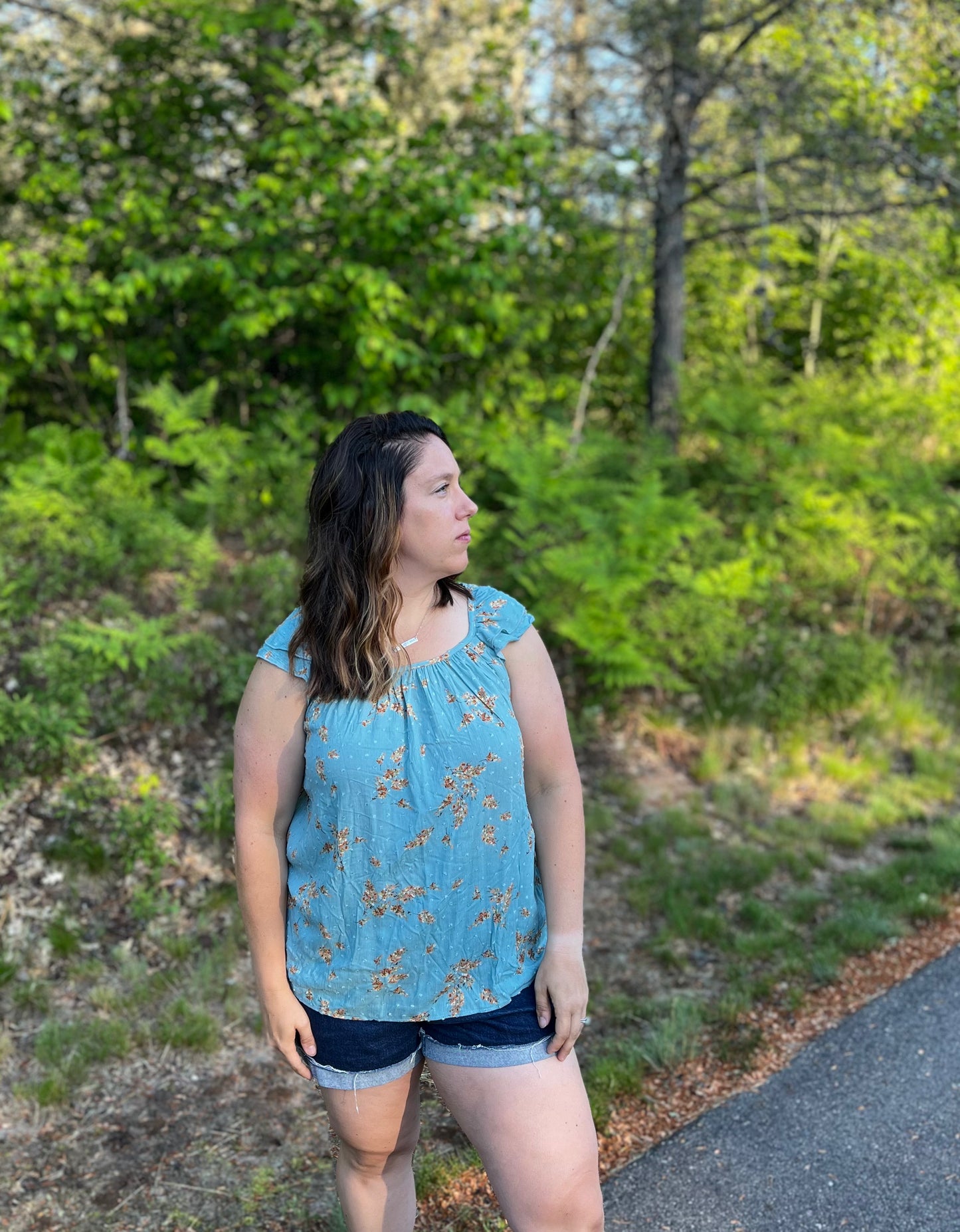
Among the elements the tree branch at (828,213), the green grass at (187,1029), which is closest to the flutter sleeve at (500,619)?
the green grass at (187,1029)

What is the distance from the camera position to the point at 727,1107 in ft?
10.4

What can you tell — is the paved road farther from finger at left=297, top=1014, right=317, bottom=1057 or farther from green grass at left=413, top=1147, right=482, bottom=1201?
finger at left=297, top=1014, right=317, bottom=1057

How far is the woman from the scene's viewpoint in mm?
1974

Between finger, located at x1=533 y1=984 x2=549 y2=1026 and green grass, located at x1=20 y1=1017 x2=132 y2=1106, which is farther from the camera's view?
green grass, located at x1=20 y1=1017 x2=132 y2=1106

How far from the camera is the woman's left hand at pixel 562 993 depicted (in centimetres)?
200

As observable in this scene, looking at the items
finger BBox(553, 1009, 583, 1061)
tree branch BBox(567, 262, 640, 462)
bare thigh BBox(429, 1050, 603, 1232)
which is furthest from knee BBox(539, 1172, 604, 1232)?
tree branch BBox(567, 262, 640, 462)

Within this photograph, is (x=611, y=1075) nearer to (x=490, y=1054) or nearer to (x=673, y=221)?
(x=490, y=1054)

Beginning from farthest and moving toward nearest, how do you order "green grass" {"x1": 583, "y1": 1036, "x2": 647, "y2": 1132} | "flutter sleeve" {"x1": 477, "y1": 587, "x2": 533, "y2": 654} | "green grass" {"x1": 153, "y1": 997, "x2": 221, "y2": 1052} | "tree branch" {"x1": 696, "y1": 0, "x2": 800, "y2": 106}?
"tree branch" {"x1": 696, "y1": 0, "x2": 800, "y2": 106} → "green grass" {"x1": 153, "y1": 997, "x2": 221, "y2": 1052} → "green grass" {"x1": 583, "y1": 1036, "x2": 647, "y2": 1132} → "flutter sleeve" {"x1": 477, "y1": 587, "x2": 533, "y2": 654}

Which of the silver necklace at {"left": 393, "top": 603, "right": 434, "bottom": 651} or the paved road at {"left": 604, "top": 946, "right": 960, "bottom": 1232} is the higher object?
the silver necklace at {"left": 393, "top": 603, "right": 434, "bottom": 651}

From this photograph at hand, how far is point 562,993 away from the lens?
2.01m

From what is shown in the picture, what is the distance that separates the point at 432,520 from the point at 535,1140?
1118mm

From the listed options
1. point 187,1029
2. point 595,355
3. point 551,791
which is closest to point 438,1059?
point 551,791

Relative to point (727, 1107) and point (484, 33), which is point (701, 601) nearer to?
point (727, 1107)

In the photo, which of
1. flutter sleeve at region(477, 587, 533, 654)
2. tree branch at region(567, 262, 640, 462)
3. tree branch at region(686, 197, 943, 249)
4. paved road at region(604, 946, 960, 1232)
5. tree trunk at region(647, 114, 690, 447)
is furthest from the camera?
tree trunk at region(647, 114, 690, 447)
